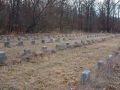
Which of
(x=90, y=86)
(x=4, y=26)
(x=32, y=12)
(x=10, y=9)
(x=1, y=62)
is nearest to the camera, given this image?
(x=90, y=86)

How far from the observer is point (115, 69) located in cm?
534

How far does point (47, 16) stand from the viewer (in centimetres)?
2384

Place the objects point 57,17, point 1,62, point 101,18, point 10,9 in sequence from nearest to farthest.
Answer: point 1,62
point 10,9
point 57,17
point 101,18

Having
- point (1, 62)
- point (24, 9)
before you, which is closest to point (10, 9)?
point (24, 9)

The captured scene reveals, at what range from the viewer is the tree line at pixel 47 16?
1911 cm

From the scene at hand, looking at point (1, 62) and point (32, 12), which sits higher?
point (32, 12)

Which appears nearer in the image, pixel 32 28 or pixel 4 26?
pixel 4 26

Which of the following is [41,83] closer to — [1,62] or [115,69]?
[1,62]

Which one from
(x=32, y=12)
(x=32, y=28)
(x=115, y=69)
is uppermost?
(x=32, y=12)

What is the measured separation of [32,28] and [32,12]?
1760mm

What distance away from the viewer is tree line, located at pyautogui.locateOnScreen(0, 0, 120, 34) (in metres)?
19.1

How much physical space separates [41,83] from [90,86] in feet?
3.18

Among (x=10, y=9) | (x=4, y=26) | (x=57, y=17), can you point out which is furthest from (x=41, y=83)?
(x=57, y=17)

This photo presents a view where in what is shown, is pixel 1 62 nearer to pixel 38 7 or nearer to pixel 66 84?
pixel 66 84
